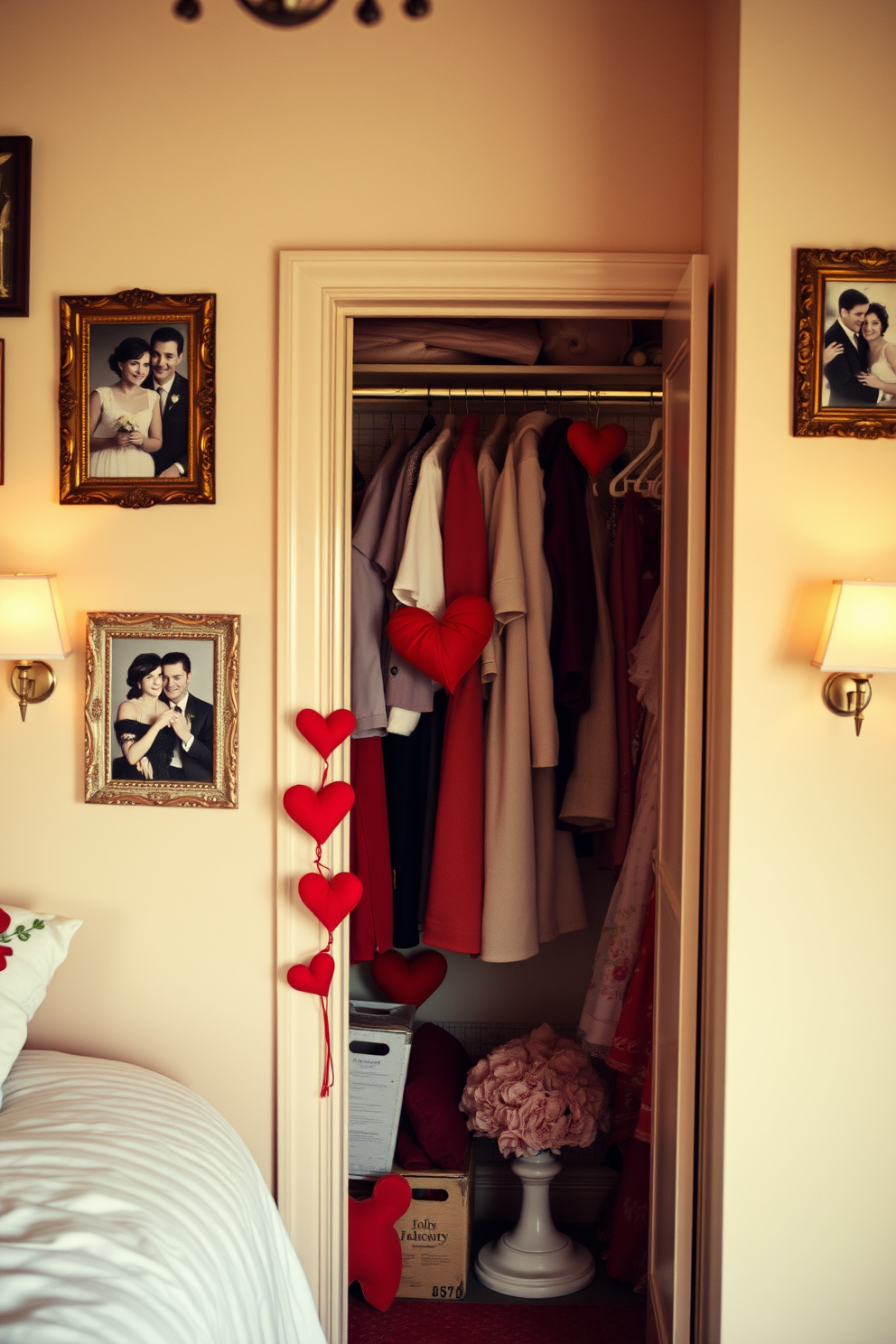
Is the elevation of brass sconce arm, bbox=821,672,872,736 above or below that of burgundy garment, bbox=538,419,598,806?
below

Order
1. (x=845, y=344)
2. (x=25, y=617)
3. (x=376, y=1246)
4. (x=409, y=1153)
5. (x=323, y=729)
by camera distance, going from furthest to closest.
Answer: (x=409, y=1153)
(x=376, y=1246)
(x=323, y=729)
(x=25, y=617)
(x=845, y=344)

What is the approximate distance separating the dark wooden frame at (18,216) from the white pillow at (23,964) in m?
1.15

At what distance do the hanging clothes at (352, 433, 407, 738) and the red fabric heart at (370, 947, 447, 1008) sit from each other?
738 mm

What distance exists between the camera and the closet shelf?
8.14 ft

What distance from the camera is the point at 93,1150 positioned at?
4.78 feet

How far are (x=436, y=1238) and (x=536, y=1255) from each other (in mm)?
259

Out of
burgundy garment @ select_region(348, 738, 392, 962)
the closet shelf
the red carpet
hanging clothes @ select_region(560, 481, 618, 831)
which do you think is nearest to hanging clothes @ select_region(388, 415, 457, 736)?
burgundy garment @ select_region(348, 738, 392, 962)

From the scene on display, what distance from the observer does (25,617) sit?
71.7 inches

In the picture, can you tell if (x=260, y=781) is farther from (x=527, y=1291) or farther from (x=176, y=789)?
(x=527, y=1291)

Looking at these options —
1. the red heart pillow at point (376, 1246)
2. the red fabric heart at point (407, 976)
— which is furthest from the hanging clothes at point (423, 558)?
the red heart pillow at point (376, 1246)

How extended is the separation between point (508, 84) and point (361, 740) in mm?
1432

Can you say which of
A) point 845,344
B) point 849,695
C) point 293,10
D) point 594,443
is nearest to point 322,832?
point 849,695

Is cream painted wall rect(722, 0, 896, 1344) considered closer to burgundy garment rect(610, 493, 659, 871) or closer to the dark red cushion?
burgundy garment rect(610, 493, 659, 871)

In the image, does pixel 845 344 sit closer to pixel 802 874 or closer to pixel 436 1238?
pixel 802 874
